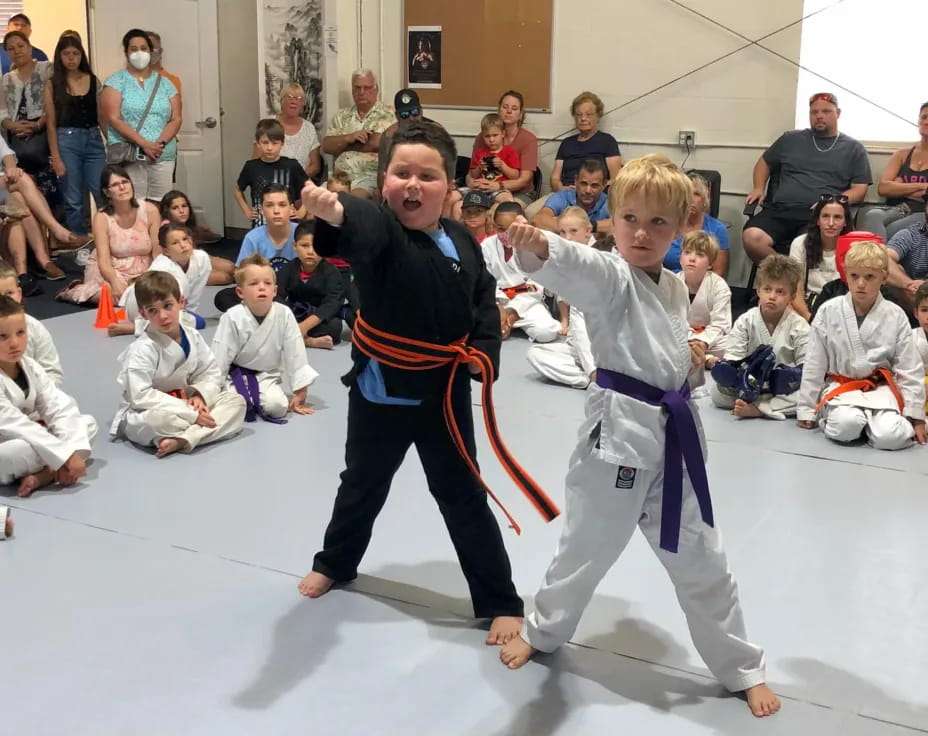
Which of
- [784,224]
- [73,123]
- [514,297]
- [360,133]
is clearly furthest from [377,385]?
[73,123]

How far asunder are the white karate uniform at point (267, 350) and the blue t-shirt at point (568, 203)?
3.37 metres

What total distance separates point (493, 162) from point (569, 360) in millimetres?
3305

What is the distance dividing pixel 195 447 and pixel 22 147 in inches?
196

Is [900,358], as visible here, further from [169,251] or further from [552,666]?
[169,251]

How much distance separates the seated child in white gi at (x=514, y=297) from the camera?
613 cm

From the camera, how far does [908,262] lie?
622 centimetres

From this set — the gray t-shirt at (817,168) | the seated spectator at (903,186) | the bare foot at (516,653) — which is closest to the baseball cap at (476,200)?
the gray t-shirt at (817,168)

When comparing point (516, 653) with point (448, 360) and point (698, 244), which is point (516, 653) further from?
point (698, 244)

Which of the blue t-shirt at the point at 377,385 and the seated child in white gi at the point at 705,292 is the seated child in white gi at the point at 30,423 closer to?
the blue t-shirt at the point at 377,385

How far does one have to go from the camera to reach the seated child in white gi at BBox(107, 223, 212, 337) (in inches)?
239

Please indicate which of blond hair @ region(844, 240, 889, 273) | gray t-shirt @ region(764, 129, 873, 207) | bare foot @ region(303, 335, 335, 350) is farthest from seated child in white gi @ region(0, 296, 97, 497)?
gray t-shirt @ region(764, 129, 873, 207)

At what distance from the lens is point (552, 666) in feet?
8.54

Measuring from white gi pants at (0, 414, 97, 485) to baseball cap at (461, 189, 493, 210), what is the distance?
3.79 m

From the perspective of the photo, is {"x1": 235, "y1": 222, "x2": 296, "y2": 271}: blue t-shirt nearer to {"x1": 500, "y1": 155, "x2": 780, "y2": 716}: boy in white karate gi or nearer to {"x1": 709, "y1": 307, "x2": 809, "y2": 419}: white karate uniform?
{"x1": 709, "y1": 307, "x2": 809, "y2": 419}: white karate uniform
